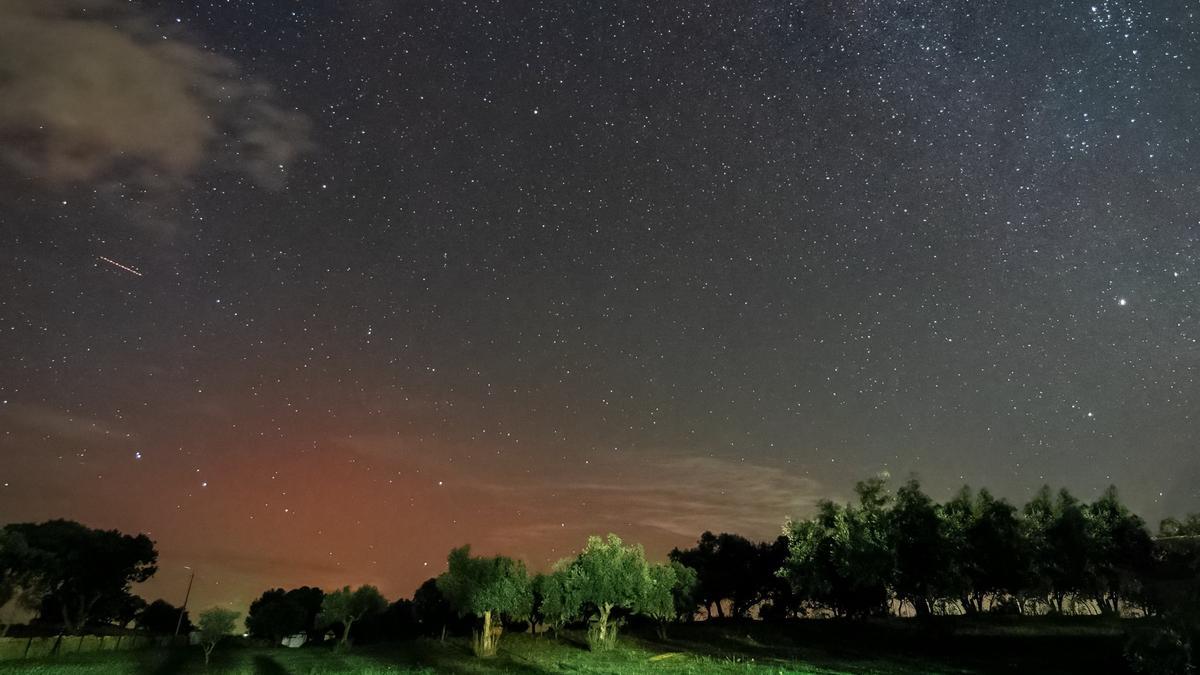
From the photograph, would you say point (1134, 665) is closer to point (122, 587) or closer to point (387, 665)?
point (387, 665)

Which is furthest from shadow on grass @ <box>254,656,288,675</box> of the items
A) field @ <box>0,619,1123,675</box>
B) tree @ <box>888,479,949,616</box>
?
tree @ <box>888,479,949,616</box>

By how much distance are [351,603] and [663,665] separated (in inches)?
2442

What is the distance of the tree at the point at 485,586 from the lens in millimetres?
62062

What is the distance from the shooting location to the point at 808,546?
61719 mm

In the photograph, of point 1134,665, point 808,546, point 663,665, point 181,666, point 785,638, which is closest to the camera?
point 1134,665

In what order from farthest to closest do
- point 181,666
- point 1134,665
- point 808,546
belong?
point 808,546 → point 181,666 → point 1134,665

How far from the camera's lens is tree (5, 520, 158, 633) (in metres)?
79.0

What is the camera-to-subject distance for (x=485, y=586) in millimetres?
62906

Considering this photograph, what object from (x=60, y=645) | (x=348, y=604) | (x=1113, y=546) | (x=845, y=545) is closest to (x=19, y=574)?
(x=60, y=645)

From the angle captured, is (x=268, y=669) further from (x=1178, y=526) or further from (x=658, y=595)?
(x=1178, y=526)

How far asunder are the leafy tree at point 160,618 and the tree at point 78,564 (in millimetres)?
30582

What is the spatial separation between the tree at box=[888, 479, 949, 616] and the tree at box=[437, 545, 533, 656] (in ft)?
113

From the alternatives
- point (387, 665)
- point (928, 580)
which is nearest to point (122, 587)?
point (387, 665)

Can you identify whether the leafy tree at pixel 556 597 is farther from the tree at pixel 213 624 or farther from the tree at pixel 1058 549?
the tree at pixel 1058 549
